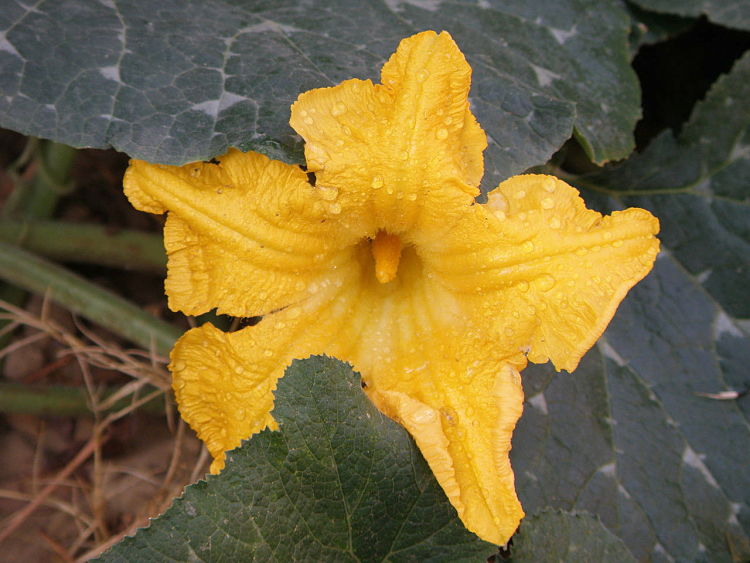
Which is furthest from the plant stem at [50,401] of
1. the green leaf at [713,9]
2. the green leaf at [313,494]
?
the green leaf at [713,9]

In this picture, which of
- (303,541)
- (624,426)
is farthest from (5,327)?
(624,426)

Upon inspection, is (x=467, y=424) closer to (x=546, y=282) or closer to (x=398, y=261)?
(x=546, y=282)

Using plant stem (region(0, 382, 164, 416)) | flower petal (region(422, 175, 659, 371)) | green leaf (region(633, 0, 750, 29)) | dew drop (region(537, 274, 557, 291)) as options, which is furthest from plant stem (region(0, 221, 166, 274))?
green leaf (region(633, 0, 750, 29))

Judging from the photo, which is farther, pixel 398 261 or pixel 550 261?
pixel 398 261

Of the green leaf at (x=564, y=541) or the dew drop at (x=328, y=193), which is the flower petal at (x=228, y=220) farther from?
the green leaf at (x=564, y=541)

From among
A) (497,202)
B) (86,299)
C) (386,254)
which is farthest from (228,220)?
(86,299)

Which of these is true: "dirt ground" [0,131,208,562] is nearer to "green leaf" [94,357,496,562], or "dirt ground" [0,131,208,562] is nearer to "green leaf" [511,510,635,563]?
"green leaf" [94,357,496,562]

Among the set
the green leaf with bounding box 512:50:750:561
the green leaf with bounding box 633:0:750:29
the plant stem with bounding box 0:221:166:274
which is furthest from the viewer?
the plant stem with bounding box 0:221:166:274
